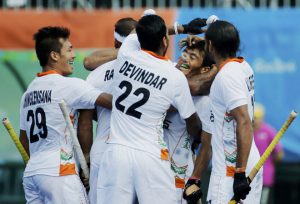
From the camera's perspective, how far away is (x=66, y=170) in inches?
397

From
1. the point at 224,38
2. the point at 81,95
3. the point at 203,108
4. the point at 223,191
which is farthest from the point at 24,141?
the point at 224,38

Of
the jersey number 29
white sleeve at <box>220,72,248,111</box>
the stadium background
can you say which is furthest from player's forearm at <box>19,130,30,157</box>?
the stadium background

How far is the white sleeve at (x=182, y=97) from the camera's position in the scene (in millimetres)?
9703

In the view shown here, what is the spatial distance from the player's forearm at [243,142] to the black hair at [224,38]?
71 cm

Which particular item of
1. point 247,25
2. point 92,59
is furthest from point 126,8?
point 92,59

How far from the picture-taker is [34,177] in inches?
401

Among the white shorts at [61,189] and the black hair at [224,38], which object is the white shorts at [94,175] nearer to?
the white shorts at [61,189]

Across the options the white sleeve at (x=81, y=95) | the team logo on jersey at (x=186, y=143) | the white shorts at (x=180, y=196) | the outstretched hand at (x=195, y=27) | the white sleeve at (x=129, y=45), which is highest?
the outstretched hand at (x=195, y=27)

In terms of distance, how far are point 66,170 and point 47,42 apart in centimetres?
123

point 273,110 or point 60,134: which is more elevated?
point 60,134

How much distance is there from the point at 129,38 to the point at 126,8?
23.6 feet

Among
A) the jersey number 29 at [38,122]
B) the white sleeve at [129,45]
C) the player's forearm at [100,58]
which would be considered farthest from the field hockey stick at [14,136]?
the white sleeve at [129,45]

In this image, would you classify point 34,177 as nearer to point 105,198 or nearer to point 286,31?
point 105,198

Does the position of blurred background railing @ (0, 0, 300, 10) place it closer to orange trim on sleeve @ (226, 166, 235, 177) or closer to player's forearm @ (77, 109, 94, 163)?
player's forearm @ (77, 109, 94, 163)
